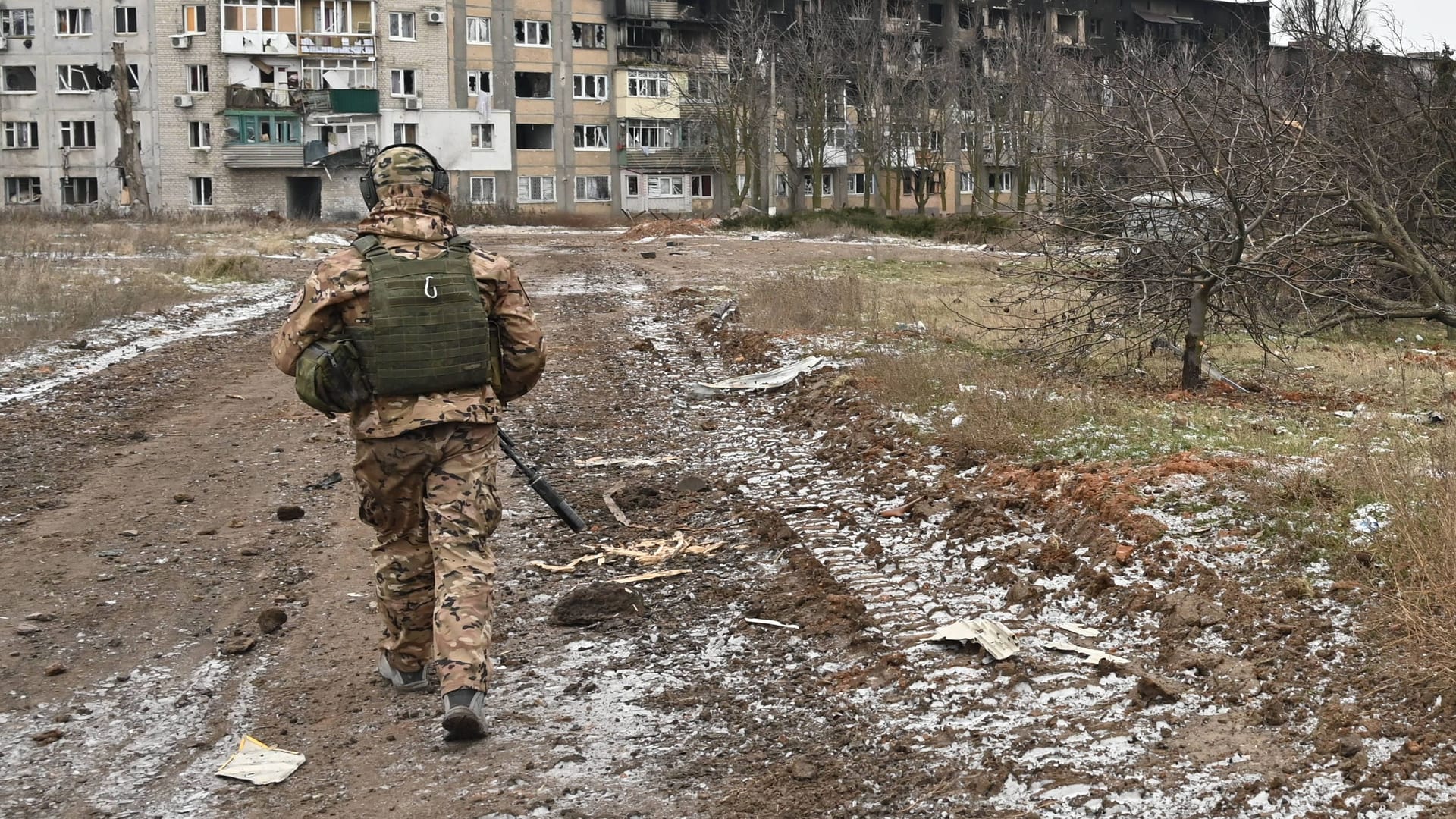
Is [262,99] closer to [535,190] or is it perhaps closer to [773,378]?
[535,190]

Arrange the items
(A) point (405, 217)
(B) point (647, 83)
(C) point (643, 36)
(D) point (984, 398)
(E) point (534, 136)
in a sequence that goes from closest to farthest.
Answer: (A) point (405, 217) < (D) point (984, 398) < (E) point (534, 136) < (B) point (647, 83) < (C) point (643, 36)

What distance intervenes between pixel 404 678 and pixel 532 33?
6468cm

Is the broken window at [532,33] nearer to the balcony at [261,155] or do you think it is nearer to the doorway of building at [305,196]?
the doorway of building at [305,196]

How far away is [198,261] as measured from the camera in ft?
84.7

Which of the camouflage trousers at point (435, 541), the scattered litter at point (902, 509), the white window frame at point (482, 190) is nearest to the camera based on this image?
the camouflage trousers at point (435, 541)

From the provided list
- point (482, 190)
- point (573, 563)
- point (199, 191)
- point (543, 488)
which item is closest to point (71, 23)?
point (199, 191)

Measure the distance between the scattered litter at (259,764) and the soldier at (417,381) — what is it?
554mm

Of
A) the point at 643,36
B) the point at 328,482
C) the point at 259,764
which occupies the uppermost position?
the point at 643,36

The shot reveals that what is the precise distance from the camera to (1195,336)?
10938mm

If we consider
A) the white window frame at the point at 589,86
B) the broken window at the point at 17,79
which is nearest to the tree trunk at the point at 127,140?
the broken window at the point at 17,79

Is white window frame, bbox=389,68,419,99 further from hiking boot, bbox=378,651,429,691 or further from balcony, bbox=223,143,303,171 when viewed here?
hiking boot, bbox=378,651,429,691

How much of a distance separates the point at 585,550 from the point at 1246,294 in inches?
268

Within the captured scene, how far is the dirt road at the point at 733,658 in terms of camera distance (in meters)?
4.18

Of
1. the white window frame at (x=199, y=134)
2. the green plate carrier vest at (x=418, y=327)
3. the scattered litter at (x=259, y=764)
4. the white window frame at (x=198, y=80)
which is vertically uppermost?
the white window frame at (x=198, y=80)
